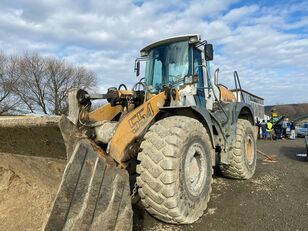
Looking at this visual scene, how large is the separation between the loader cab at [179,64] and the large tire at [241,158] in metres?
1.16

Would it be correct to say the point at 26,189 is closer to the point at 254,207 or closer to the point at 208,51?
the point at 254,207

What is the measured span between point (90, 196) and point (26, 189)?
6.10ft

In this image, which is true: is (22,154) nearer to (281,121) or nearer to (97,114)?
(97,114)

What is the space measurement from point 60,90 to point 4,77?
18.8 feet

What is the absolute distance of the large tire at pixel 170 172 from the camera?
3.82 meters

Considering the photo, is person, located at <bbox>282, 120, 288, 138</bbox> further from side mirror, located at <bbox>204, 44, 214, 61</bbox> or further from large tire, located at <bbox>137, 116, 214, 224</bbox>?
large tire, located at <bbox>137, 116, 214, 224</bbox>

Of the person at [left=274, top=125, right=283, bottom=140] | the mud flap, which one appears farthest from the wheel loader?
the person at [left=274, top=125, right=283, bottom=140]

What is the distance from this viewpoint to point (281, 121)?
2225 centimetres

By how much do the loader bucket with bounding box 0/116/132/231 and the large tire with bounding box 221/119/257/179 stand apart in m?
3.61

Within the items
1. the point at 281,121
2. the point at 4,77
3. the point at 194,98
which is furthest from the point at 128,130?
the point at 4,77

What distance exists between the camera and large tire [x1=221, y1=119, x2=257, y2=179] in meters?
6.39

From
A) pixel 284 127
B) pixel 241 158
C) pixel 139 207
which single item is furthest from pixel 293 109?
pixel 139 207

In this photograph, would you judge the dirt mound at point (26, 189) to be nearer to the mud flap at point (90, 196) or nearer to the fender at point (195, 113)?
the mud flap at point (90, 196)

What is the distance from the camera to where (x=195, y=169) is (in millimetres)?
Answer: 4602
